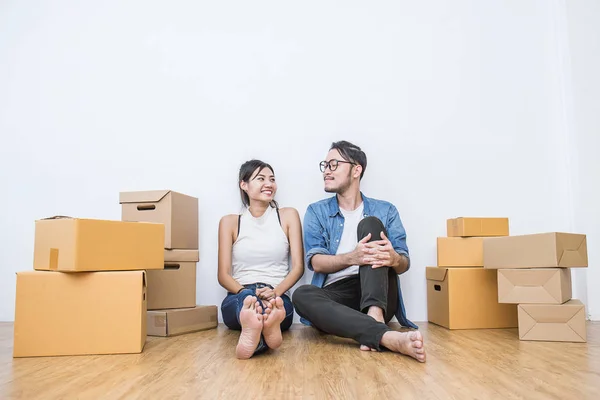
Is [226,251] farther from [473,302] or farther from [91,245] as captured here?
[473,302]

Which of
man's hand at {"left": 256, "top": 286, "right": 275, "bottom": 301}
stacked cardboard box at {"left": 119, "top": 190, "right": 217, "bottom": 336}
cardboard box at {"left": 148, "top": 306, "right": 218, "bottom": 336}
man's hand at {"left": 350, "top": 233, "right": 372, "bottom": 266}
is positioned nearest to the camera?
man's hand at {"left": 256, "top": 286, "right": 275, "bottom": 301}

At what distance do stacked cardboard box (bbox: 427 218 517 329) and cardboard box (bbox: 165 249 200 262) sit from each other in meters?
1.27

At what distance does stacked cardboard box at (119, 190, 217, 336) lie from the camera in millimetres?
2439

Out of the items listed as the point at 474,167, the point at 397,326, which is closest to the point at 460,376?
the point at 397,326

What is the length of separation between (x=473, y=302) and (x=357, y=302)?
0.61m

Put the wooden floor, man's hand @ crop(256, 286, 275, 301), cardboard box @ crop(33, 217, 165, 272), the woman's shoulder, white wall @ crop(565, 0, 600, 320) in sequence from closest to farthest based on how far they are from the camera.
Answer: the wooden floor
cardboard box @ crop(33, 217, 165, 272)
man's hand @ crop(256, 286, 275, 301)
the woman's shoulder
white wall @ crop(565, 0, 600, 320)

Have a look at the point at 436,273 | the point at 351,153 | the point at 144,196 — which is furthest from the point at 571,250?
the point at 144,196

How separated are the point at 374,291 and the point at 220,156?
1.33 m

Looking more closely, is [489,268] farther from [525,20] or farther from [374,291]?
[525,20]

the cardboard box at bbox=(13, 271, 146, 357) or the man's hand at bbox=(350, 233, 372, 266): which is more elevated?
the man's hand at bbox=(350, 233, 372, 266)

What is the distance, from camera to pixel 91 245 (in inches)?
75.7

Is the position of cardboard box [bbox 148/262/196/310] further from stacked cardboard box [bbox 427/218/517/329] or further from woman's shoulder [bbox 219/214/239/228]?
stacked cardboard box [bbox 427/218/517/329]

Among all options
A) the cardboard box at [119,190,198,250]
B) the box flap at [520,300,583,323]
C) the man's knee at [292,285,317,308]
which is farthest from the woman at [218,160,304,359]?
the box flap at [520,300,583,323]

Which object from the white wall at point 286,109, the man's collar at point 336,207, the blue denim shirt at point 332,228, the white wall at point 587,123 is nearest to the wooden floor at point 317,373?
the blue denim shirt at point 332,228
